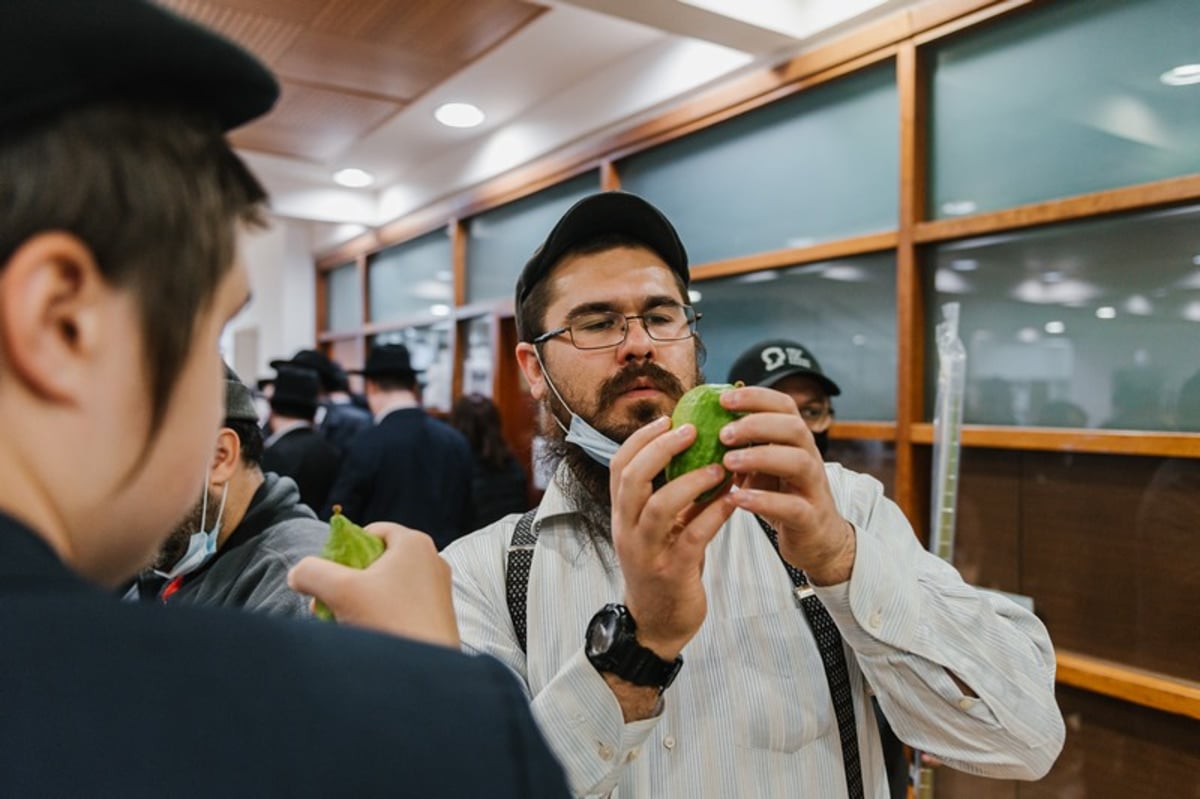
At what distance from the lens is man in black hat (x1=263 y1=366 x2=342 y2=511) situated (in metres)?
4.04

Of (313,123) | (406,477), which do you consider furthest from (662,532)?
(313,123)

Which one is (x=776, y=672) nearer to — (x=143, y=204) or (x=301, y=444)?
(x=143, y=204)

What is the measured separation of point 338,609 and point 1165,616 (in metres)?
2.63

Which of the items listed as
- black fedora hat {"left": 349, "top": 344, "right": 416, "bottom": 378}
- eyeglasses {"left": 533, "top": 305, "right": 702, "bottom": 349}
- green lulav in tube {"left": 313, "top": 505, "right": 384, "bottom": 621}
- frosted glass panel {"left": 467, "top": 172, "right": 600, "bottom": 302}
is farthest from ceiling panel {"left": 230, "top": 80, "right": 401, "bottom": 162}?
green lulav in tube {"left": 313, "top": 505, "right": 384, "bottom": 621}

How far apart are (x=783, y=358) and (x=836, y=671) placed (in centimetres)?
171

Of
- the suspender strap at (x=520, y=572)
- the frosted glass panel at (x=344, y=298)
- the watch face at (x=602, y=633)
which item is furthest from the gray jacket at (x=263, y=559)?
the frosted glass panel at (x=344, y=298)

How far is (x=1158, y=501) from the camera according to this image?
2445 mm

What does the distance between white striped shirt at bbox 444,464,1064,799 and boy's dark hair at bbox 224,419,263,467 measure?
799mm

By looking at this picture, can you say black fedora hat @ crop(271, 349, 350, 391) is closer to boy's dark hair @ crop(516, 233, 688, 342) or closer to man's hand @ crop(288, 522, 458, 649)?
boy's dark hair @ crop(516, 233, 688, 342)

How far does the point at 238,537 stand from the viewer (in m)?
1.82

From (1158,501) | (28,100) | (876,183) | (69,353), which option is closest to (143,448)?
(69,353)

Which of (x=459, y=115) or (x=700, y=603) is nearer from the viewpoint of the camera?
(x=700, y=603)

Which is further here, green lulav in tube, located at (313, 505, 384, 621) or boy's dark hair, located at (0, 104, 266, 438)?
green lulav in tube, located at (313, 505, 384, 621)

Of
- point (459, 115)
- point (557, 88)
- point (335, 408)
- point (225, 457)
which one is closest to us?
point (225, 457)
